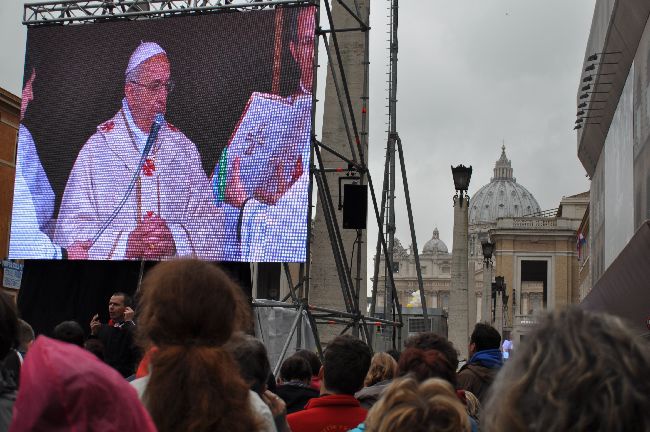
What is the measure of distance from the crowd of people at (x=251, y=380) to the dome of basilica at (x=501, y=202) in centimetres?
17984

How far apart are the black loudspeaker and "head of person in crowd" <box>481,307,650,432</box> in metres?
13.2

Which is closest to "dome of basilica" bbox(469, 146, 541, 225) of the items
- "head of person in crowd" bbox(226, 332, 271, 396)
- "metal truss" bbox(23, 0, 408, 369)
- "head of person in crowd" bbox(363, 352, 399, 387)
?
"metal truss" bbox(23, 0, 408, 369)

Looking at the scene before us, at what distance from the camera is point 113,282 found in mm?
16906

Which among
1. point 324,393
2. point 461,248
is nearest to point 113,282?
point 461,248

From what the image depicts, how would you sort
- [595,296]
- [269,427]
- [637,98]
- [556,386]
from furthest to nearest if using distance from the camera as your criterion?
[595,296]
[637,98]
[269,427]
[556,386]

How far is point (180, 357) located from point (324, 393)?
277 centimetres

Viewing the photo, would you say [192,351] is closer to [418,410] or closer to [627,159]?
[418,410]

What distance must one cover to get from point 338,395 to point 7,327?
2.93 metres

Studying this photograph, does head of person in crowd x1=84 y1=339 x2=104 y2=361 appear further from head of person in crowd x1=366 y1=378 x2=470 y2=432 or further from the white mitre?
the white mitre

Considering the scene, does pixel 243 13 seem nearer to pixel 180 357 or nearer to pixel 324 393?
pixel 324 393

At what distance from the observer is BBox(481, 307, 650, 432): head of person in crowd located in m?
2.15

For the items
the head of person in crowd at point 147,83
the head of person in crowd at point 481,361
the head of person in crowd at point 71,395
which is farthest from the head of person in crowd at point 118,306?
the head of person in crowd at point 71,395

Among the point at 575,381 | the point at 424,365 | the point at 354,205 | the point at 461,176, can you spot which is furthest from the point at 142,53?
the point at 575,381

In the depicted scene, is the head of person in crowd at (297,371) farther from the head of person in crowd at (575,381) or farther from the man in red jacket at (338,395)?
the head of person in crowd at (575,381)
